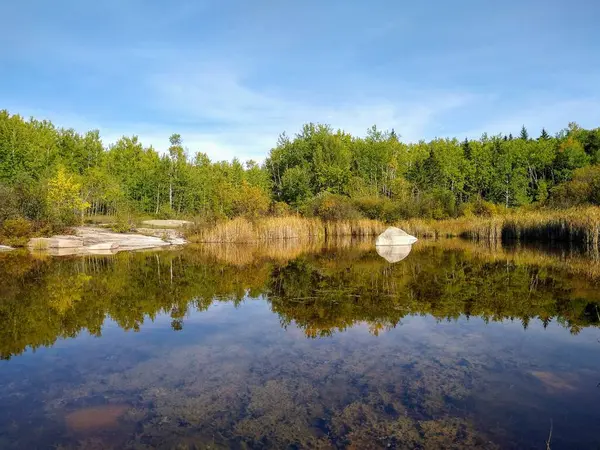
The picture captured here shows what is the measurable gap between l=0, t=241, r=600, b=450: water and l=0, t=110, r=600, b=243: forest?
755 inches

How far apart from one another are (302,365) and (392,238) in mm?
19351

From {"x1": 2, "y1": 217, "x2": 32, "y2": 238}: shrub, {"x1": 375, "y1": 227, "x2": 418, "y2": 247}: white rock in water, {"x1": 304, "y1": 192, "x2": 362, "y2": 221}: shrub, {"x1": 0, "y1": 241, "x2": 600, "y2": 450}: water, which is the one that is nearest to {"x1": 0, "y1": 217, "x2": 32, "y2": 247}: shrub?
{"x1": 2, "y1": 217, "x2": 32, "y2": 238}: shrub

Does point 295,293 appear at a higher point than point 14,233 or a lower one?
lower

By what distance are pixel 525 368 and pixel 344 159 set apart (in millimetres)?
49692

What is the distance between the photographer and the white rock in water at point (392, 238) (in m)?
22.8

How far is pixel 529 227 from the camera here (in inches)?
981

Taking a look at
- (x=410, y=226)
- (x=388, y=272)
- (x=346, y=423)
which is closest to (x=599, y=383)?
(x=346, y=423)

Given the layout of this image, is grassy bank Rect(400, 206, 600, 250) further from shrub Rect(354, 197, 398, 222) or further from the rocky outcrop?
the rocky outcrop

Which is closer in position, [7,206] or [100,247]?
[100,247]

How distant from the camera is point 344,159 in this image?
53.2m

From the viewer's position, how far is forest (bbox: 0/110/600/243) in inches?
1352

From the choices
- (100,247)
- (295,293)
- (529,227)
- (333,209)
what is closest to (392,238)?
(529,227)

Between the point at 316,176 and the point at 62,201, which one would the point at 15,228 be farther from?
the point at 316,176

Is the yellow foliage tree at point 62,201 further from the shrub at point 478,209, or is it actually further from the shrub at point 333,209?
the shrub at point 478,209
